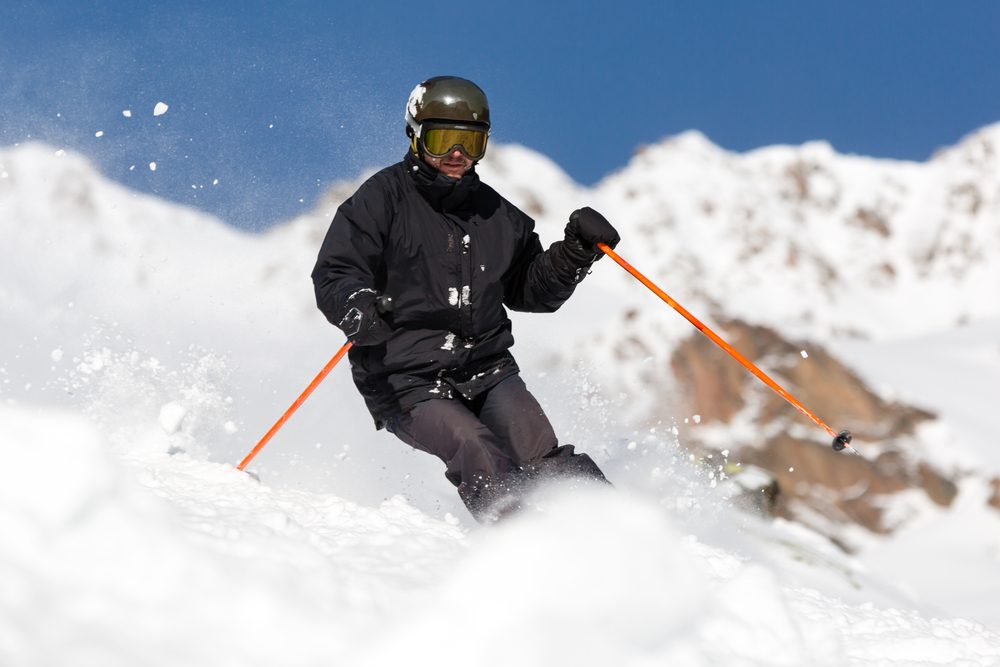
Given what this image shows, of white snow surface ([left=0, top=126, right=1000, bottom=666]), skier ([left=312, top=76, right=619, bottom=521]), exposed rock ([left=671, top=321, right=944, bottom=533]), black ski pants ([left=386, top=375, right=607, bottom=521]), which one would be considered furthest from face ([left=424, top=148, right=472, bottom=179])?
exposed rock ([left=671, top=321, right=944, bottom=533])

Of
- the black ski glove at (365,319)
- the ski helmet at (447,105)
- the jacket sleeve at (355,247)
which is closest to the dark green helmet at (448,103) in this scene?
the ski helmet at (447,105)

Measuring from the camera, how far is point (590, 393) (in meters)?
6.11

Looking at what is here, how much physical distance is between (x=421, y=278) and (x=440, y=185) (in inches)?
14.8

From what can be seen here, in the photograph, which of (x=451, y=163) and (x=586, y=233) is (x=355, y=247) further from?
(x=586, y=233)

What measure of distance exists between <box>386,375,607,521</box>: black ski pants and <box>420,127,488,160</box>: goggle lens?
A: 0.96 m

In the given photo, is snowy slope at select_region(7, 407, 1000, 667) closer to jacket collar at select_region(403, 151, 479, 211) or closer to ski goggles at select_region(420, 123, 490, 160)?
jacket collar at select_region(403, 151, 479, 211)

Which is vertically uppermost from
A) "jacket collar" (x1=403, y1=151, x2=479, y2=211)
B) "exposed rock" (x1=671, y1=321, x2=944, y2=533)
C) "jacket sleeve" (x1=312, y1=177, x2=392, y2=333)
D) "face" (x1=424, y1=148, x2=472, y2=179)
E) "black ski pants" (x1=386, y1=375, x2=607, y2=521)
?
"exposed rock" (x1=671, y1=321, x2=944, y2=533)

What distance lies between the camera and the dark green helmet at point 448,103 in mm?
3750

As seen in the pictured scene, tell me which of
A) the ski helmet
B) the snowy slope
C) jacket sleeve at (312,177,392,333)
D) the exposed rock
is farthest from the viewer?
the exposed rock

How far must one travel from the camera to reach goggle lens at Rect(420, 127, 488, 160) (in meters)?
3.74

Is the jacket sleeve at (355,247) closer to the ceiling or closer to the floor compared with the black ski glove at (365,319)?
closer to the ceiling

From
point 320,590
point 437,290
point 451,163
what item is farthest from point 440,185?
point 320,590

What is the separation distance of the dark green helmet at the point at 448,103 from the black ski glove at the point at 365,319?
0.75 metres

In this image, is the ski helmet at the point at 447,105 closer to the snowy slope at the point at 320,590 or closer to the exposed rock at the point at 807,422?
the snowy slope at the point at 320,590
